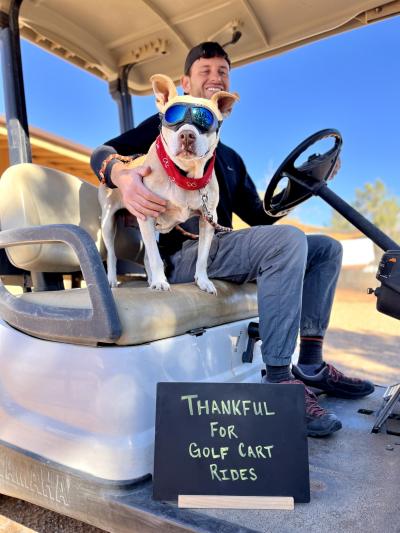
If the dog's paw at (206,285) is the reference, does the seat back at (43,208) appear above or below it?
above

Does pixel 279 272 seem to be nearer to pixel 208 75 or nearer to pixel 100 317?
pixel 100 317

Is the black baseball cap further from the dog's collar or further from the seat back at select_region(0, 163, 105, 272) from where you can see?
the seat back at select_region(0, 163, 105, 272)

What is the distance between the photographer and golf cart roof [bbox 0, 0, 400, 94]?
1908mm

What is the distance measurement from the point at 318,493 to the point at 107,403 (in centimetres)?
51

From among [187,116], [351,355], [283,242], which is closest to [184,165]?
[187,116]

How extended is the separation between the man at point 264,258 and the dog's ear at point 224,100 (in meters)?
0.33

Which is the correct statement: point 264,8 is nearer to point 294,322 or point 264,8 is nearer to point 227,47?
point 227,47

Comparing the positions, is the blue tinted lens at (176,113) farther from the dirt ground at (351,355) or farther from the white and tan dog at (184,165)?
the dirt ground at (351,355)

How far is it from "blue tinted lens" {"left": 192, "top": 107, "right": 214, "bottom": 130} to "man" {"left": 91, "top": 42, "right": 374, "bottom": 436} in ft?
0.83

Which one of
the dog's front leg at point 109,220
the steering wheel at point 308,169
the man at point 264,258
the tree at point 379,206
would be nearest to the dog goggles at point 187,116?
the man at point 264,258

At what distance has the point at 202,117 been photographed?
150 cm

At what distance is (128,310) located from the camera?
1214 millimetres

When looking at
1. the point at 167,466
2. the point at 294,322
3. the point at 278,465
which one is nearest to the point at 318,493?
the point at 278,465

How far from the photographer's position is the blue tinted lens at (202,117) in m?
1.48
